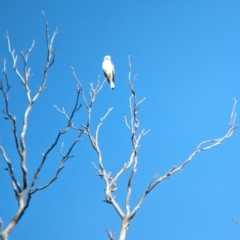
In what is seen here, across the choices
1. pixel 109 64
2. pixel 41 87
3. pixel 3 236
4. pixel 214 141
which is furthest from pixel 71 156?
pixel 109 64

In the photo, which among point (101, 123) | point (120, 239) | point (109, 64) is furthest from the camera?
point (109, 64)

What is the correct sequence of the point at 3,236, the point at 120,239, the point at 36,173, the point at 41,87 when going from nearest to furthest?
the point at 3,236
the point at 36,173
the point at 41,87
the point at 120,239

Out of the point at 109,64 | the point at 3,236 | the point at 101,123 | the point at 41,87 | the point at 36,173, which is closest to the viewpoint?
the point at 3,236

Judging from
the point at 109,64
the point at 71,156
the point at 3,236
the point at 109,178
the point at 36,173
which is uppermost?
the point at 109,64

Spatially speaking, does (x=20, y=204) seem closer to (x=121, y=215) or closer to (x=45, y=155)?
(x=45, y=155)

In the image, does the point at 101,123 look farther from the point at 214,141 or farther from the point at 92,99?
the point at 214,141

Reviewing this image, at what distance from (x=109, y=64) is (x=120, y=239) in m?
5.37

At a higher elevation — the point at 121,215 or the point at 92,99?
the point at 92,99

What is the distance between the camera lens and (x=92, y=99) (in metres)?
4.24

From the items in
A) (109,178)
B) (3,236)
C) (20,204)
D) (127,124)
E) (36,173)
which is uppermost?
(127,124)

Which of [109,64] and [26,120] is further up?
[109,64]

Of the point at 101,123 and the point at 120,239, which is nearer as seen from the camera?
the point at 120,239

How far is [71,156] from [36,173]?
0.45 metres

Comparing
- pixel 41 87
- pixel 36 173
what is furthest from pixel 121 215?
pixel 41 87
